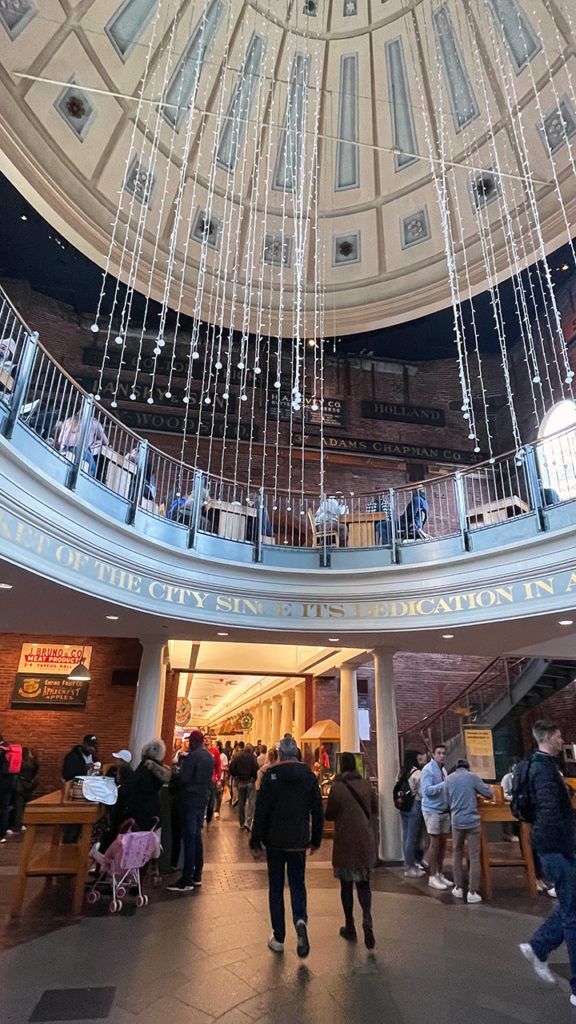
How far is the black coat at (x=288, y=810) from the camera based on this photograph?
4.68 meters

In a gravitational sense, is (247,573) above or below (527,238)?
below

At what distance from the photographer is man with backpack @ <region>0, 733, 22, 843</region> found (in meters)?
8.71

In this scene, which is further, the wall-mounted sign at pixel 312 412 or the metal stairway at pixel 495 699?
the wall-mounted sign at pixel 312 412

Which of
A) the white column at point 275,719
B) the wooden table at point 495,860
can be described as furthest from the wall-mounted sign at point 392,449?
the wooden table at point 495,860

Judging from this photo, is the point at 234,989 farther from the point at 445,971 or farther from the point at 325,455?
the point at 325,455

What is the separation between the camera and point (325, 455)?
1697 cm

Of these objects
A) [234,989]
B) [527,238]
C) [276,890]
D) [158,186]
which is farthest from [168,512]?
[527,238]

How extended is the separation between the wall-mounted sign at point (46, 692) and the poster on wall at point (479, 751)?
818 cm

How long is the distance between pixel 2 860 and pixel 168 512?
18.9ft

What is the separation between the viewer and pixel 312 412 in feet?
57.5

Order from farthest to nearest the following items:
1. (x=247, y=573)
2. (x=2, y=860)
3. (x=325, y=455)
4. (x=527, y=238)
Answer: (x=325, y=455), (x=527, y=238), (x=247, y=573), (x=2, y=860)

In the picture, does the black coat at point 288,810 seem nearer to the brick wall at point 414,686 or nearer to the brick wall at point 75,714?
the brick wall at point 75,714

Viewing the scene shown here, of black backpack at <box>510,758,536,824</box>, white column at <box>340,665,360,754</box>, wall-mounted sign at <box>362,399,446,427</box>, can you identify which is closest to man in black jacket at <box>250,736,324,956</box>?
black backpack at <box>510,758,536,824</box>

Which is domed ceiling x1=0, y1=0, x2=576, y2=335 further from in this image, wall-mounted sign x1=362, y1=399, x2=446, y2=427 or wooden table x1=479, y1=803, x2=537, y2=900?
wooden table x1=479, y1=803, x2=537, y2=900
